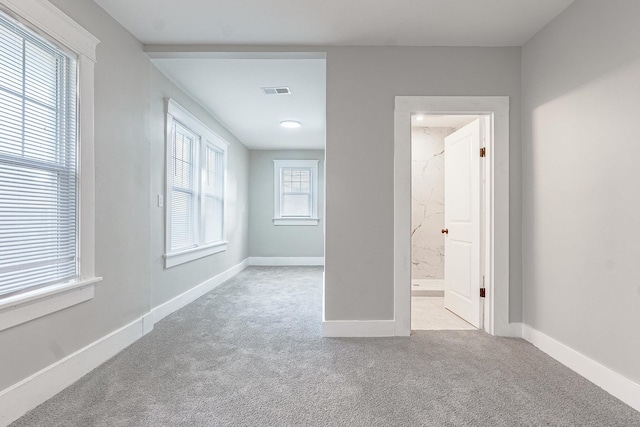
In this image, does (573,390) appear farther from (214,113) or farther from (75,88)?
(214,113)

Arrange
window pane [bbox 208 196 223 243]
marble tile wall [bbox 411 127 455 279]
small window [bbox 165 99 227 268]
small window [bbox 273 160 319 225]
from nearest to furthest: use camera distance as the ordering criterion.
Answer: small window [bbox 165 99 227 268]
window pane [bbox 208 196 223 243]
marble tile wall [bbox 411 127 455 279]
small window [bbox 273 160 319 225]

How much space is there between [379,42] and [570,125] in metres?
1.56

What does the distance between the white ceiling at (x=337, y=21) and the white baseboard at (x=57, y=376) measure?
2.36 metres

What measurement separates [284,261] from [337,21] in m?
5.62

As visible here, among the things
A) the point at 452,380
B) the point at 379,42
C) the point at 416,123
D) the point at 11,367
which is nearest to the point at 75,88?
the point at 11,367

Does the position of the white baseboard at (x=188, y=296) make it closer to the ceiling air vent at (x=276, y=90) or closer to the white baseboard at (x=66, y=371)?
the white baseboard at (x=66, y=371)

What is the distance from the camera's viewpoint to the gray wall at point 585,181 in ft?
6.57

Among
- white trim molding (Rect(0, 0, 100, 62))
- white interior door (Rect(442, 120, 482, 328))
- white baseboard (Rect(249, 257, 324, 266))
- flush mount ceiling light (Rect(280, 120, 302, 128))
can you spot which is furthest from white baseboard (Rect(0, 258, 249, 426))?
white baseboard (Rect(249, 257, 324, 266))

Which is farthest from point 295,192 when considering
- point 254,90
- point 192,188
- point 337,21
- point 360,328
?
point 337,21

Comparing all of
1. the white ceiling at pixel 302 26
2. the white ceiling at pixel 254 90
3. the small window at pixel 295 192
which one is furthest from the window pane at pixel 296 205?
the white ceiling at pixel 302 26

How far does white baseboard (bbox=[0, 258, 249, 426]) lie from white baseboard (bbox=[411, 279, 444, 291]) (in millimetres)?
3229

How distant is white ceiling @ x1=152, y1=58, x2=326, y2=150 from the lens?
3.40 meters

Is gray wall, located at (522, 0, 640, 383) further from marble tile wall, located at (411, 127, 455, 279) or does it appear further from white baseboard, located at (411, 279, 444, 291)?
marble tile wall, located at (411, 127, 455, 279)

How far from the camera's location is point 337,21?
2.65 m
